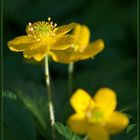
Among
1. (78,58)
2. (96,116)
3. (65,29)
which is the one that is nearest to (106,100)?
(96,116)

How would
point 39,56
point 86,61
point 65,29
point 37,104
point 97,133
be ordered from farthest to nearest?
1. point 86,61
2. point 37,104
3. point 65,29
4. point 39,56
5. point 97,133

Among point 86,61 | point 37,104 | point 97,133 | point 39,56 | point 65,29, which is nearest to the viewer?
point 97,133

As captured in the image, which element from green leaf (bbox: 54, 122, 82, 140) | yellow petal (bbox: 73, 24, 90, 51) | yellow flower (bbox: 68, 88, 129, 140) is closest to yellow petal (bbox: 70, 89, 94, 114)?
yellow flower (bbox: 68, 88, 129, 140)

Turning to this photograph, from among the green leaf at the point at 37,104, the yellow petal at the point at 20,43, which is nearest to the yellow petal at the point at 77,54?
the yellow petal at the point at 20,43

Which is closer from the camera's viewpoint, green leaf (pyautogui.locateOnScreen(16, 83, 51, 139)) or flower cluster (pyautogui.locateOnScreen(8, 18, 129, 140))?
flower cluster (pyautogui.locateOnScreen(8, 18, 129, 140))

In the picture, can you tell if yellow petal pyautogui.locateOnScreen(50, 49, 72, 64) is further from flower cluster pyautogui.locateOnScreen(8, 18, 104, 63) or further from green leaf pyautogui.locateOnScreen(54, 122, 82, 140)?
green leaf pyautogui.locateOnScreen(54, 122, 82, 140)

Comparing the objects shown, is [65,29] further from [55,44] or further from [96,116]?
[96,116]

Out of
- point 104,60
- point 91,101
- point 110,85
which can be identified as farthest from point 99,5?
point 91,101

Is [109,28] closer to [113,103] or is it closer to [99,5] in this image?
[99,5]

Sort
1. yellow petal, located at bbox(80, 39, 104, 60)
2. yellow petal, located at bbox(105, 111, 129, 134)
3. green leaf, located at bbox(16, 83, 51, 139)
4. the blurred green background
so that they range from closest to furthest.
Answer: yellow petal, located at bbox(105, 111, 129, 134) < yellow petal, located at bbox(80, 39, 104, 60) < green leaf, located at bbox(16, 83, 51, 139) < the blurred green background

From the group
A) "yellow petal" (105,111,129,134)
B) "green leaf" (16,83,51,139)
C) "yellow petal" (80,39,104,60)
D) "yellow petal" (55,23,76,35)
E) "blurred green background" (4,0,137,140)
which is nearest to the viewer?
"yellow petal" (105,111,129,134)
